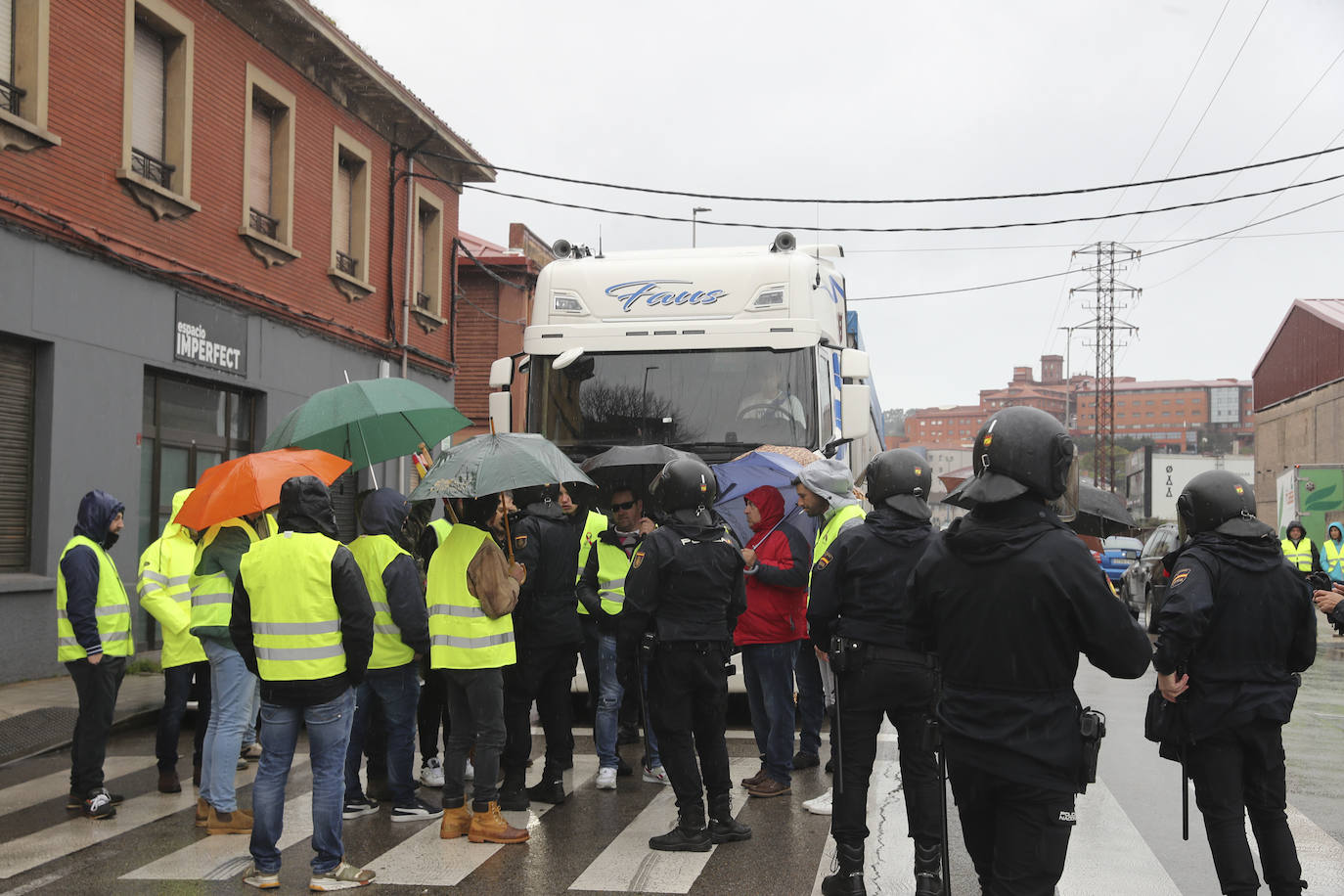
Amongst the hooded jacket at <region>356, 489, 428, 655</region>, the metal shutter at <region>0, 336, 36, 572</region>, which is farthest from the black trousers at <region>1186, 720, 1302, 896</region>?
the metal shutter at <region>0, 336, 36, 572</region>

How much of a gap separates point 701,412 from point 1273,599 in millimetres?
5304

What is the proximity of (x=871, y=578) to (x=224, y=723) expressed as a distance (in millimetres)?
3491

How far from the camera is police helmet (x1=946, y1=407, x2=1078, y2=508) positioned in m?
3.64

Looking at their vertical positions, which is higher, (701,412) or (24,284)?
(24,284)

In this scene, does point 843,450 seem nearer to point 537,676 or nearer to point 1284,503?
point 537,676

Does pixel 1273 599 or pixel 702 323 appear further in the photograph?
pixel 702 323

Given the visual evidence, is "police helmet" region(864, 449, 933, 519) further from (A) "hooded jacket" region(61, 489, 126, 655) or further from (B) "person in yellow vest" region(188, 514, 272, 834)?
(A) "hooded jacket" region(61, 489, 126, 655)

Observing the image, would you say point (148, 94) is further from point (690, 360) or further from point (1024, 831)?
point (1024, 831)

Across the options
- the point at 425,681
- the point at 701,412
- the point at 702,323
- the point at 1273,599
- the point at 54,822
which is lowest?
the point at 54,822

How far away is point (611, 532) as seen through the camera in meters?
7.66

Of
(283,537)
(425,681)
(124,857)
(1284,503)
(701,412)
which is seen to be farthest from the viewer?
(1284,503)

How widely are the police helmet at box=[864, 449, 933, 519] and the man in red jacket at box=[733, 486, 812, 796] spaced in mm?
1551

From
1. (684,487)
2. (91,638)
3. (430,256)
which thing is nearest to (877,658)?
(684,487)

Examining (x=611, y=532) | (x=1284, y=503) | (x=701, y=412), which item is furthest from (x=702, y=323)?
(x=1284, y=503)
